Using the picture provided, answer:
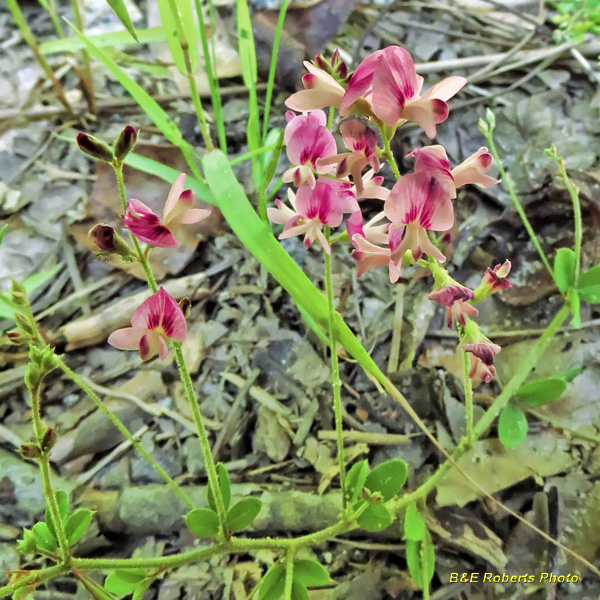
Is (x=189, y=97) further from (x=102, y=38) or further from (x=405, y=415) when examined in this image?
(x=405, y=415)

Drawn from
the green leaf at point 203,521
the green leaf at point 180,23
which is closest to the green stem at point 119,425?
the green leaf at point 203,521

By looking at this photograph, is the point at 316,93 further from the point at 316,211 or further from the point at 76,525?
the point at 76,525

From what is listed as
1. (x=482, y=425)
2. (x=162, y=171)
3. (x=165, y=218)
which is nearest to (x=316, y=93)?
Answer: (x=165, y=218)

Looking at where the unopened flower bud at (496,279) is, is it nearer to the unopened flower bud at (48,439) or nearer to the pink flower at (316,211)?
the pink flower at (316,211)

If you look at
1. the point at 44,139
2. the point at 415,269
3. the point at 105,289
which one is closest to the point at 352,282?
the point at 415,269

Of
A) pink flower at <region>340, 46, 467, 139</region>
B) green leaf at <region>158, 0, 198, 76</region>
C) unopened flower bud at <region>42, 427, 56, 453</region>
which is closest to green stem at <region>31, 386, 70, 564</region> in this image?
unopened flower bud at <region>42, 427, 56, 453</region>

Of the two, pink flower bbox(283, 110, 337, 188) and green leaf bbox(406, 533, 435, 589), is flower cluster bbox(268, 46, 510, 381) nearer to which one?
pink flower bbox(283, 110, 337, 188)
